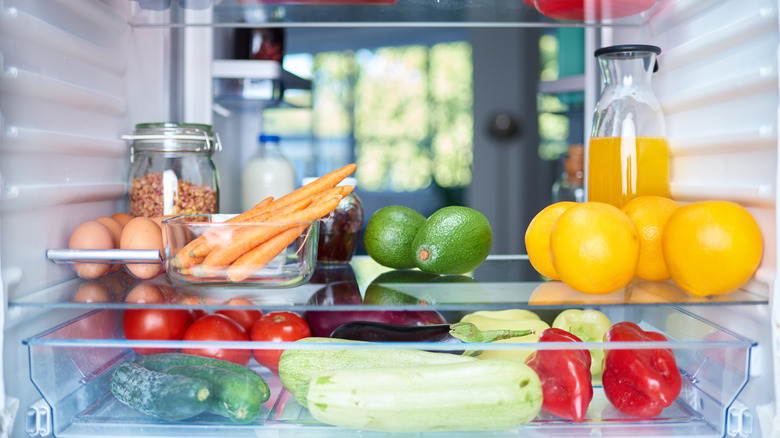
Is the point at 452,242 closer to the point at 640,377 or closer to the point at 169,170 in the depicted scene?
the point at 640,377

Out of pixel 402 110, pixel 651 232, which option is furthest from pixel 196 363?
pixel 402 110

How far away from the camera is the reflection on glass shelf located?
0.70 m

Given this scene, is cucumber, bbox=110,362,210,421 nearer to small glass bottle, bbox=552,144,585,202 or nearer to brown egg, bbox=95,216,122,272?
brown egg, bbox=95,216,122,272

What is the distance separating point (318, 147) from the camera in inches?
178

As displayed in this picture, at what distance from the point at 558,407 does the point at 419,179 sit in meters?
4.12

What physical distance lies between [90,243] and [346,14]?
1.75 ft

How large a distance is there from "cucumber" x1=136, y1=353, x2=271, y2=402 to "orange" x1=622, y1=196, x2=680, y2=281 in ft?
1.52

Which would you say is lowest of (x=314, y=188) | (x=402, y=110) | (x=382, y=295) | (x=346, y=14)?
(x=382, y=295)

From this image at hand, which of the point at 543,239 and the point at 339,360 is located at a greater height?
the point at 543,239

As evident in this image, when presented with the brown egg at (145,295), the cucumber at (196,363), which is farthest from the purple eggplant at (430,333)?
the brown egg at (145,295)

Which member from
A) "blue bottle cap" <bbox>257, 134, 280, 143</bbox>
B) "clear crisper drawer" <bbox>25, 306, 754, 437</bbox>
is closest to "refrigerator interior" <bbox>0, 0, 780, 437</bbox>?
"clear crisper drawer" <bbox>25, 306, 754, 437</bbox>

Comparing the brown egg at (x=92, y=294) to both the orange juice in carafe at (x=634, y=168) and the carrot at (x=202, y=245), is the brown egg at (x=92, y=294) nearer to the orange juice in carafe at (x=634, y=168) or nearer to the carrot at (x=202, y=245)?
the carrot at (x=202, y=245)

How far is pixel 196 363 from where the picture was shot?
0.80m

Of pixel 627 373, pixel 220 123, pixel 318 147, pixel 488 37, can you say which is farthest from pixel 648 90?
pixel 318 147
